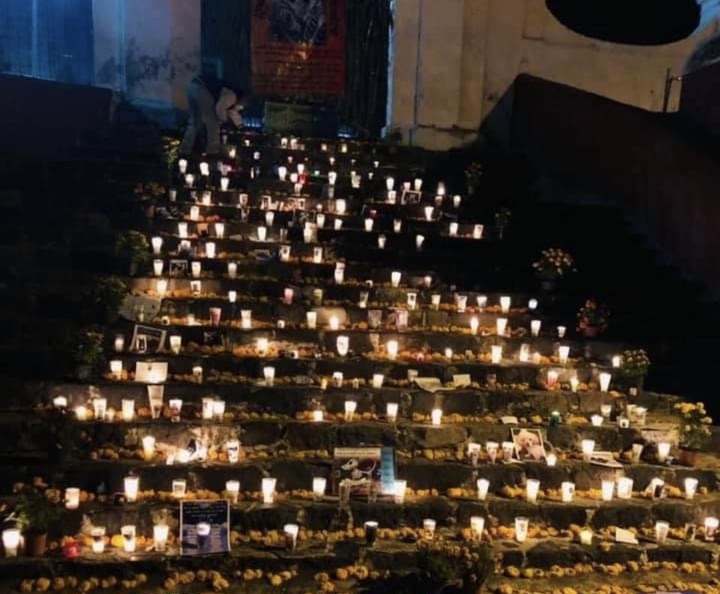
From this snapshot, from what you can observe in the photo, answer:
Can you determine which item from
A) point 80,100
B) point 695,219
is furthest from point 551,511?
point 80,100

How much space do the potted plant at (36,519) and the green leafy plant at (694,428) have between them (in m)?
4.75

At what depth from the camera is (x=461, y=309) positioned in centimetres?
744

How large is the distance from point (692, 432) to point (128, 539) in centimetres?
439

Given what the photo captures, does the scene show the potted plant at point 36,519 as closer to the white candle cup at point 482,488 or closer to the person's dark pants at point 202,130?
the white candle cup at point 482,488

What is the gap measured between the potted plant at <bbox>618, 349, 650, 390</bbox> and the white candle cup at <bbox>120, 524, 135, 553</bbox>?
4387mm

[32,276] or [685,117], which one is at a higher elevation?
[685,117]

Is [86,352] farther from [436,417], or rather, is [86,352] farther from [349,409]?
[436,417]

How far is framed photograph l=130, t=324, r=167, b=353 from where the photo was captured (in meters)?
6.22

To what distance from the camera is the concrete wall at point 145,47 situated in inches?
471

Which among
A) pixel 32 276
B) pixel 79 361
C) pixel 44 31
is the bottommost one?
pixel 79 361

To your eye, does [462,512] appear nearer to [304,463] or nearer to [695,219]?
[304,463]

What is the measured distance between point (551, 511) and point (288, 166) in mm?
6453

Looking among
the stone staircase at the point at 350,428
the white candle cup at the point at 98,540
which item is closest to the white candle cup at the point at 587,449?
the stone staircase at the point at 350,428

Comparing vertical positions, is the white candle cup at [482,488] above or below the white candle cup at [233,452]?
below
